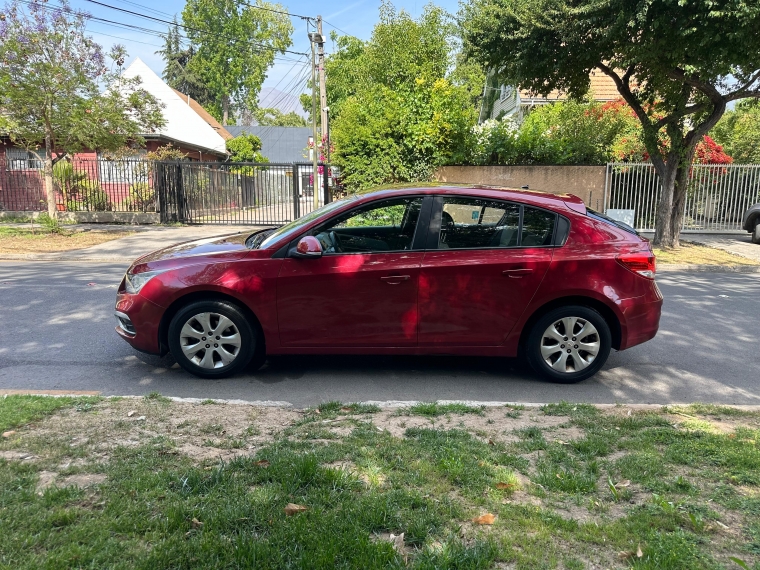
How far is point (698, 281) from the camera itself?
10.8 metres

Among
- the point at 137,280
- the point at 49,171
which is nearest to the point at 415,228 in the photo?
the point at 137,280

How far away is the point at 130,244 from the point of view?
14.9 metres

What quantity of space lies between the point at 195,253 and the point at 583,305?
11.8 ft

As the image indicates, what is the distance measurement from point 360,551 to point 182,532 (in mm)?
776

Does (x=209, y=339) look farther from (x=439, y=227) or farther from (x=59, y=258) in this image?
(x=59, y=258)

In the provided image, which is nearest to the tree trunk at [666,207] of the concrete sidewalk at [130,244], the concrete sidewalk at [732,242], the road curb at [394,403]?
the concrete sidewalk at [732,242]

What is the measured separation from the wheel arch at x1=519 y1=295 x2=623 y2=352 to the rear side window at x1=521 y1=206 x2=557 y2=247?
1.79ft

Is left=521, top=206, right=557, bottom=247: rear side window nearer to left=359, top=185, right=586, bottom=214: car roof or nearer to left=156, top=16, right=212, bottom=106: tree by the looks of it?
left=359, top=185, right=586, bottom=214: car roof

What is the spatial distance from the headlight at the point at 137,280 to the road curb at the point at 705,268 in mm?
10739

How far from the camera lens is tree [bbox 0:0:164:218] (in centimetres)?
1393

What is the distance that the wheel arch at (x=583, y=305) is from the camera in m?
5.13

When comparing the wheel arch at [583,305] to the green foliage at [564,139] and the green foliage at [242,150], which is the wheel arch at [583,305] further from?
the green foliage at [242,150]

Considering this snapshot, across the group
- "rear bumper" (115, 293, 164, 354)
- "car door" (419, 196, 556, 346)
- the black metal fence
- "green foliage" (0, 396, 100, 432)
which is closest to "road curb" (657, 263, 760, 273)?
"car door" (419, 196, 556, 346)

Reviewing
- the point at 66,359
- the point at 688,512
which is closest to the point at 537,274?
the point at 688,512
